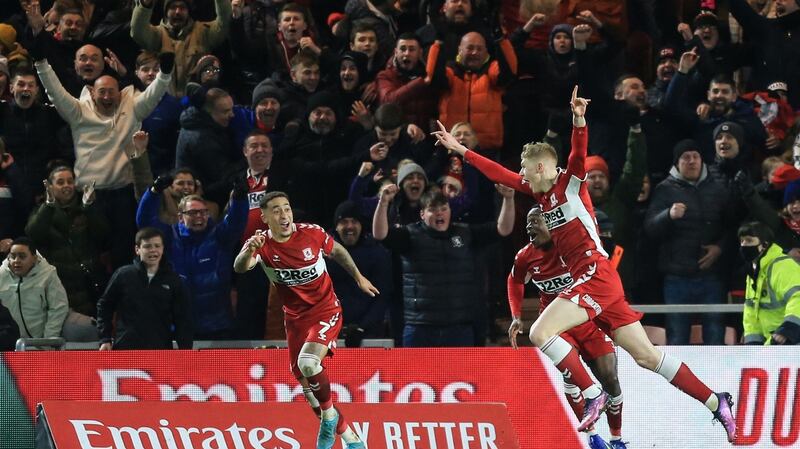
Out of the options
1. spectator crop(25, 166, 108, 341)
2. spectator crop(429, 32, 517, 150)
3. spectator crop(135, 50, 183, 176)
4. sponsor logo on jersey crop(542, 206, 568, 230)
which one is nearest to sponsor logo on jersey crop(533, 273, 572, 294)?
sponsor logo on jersey crop(542, 206, 568, 230)

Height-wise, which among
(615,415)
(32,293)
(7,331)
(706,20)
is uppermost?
(706,20)

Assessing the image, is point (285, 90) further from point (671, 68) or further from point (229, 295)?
point (671, 68)

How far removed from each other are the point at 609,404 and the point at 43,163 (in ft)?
17.8

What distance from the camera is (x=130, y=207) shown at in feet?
46.3

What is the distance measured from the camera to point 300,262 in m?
12.2

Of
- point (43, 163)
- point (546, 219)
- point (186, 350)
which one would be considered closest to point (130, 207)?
point (43, 163)

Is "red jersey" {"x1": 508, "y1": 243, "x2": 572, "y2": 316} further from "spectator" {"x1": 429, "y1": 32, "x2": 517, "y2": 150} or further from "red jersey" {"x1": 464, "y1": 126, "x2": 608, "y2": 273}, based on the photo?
"spectator" {"x1": 429, "y1": 32, "x2": 517, "y2": 150}

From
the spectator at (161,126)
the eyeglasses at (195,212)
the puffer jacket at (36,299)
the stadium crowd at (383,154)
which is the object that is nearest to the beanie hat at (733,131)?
the stadium crowd at (383,154)

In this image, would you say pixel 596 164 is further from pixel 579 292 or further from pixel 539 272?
pixel 579 292

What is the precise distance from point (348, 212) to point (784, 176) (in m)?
3.62

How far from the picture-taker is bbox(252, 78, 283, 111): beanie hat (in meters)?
14.1

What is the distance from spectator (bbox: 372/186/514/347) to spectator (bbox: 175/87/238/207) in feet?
5.70

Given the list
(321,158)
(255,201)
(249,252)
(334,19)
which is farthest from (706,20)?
(249,252)

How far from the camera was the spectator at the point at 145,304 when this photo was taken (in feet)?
42.4
